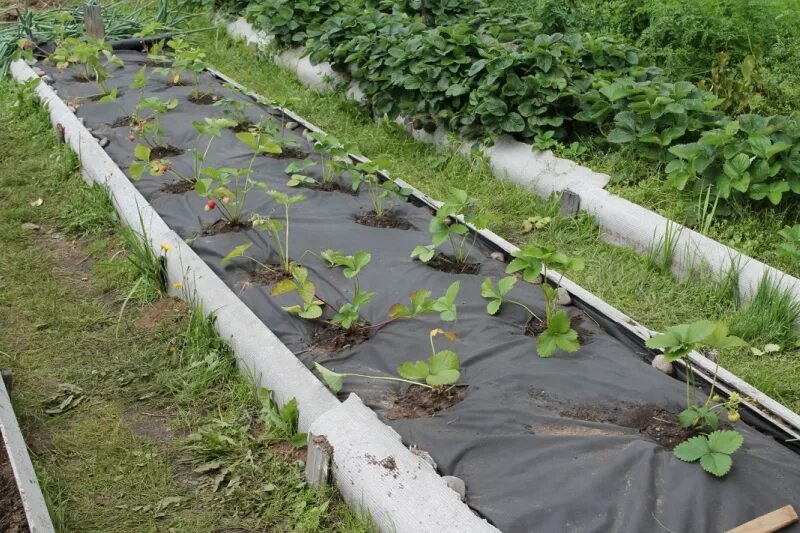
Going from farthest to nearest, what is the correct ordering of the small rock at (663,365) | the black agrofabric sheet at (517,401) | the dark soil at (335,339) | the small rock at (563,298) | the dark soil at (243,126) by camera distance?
the dark soil at (243,126) < the small rock at (563,298) < the dark soil at (335,339) < the small rock at (663,365) < the black agrofabric sheet at (517,401)

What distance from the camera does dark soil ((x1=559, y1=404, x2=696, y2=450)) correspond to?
8.04 feet

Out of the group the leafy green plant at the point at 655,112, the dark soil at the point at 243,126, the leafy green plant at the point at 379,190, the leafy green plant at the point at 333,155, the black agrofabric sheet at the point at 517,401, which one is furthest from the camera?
the dark soil at the point at 243,126

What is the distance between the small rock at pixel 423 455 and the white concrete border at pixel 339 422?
4 centimetres

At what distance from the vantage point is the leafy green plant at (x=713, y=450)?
2221mm

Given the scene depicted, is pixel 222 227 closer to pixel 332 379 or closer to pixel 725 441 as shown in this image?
pixel 332 379

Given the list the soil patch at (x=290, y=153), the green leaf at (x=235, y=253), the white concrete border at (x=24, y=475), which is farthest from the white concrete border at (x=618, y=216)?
the white concrete border at (x=24, y=475)

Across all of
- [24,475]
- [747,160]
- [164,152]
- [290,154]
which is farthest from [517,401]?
[164,152]

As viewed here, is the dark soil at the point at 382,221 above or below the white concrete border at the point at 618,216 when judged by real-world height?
below

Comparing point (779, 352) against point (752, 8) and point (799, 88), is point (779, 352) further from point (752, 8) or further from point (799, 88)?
point (752, 8)

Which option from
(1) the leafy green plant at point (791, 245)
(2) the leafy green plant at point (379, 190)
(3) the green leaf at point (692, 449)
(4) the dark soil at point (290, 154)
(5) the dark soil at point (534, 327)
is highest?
(3) the green leaf at point (692, 449)

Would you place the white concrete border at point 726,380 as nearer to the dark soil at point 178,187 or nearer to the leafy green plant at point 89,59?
the dark soil at point 178,187

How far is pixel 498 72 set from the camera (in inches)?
198

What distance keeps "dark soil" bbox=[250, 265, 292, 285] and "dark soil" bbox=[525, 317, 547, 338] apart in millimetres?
1089

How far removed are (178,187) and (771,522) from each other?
3441mm
